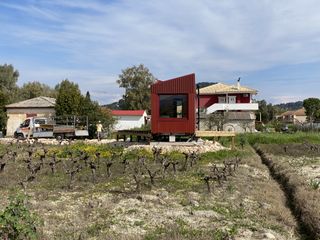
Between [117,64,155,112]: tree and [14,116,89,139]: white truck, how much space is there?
39460 millimetres

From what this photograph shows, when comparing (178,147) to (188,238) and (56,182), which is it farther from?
(188,238)

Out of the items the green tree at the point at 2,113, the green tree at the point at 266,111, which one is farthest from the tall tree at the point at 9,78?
the green tree at the point at 266,111

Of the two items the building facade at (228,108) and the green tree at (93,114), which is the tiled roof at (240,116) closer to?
the building facade at (228,108)

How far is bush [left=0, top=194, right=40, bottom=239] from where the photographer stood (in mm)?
6453

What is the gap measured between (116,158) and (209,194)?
25.4 ft

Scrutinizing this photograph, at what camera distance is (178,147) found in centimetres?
2183

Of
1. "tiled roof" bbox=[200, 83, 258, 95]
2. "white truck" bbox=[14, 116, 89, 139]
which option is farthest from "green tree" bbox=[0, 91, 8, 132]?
"tiled roof" bbox=[200, 83, 258, 95]

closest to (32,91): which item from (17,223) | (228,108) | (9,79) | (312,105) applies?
(9,79)

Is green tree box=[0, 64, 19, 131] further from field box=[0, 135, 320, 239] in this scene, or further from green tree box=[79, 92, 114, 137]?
field box=[0, 135, 320, 239]

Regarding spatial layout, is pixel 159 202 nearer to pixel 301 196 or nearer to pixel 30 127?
pixel 301 196

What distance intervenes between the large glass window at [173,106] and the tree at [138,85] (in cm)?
5571

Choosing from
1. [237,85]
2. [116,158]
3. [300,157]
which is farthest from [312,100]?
Answer: [116,158]

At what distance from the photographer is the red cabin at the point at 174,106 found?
2248cm

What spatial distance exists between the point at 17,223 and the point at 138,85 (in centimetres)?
7288
